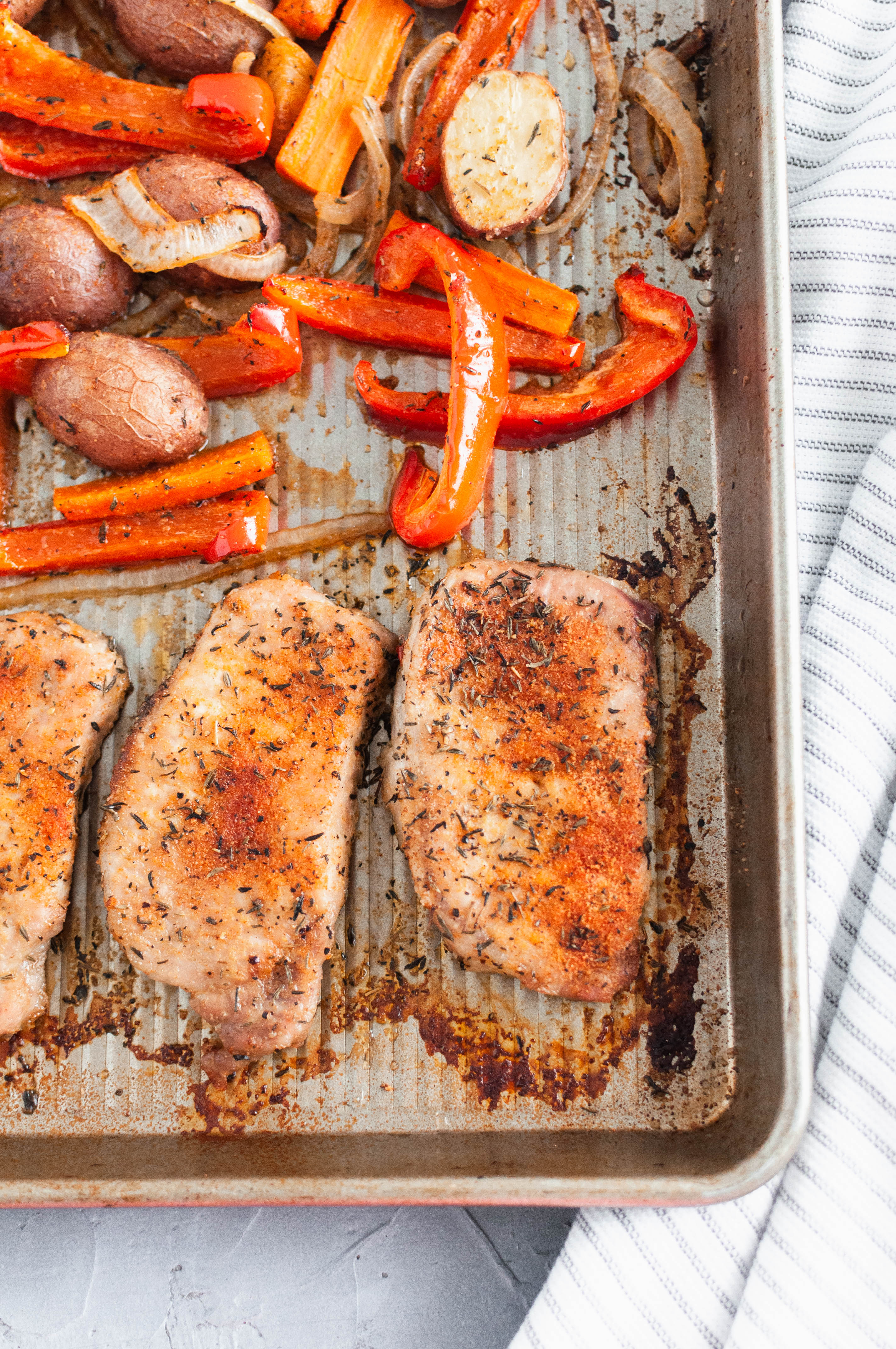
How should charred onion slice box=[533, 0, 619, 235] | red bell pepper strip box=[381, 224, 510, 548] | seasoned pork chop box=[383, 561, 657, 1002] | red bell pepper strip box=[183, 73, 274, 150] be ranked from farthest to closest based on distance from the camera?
charred onion slice box=[533, 0, 619, 235] < red bell pepper strip box=[183, 73, 274, 150] < red bell pepper strip box=[381, 224, 510, 548] < seasoned pork chop box=[383, 561, 657, 1002]

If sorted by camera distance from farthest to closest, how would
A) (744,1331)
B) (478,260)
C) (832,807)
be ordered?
(478,260), (832,807), (744,1331)

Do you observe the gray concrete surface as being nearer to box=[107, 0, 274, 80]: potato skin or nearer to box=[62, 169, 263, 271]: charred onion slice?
box=[62, 169, 263, 271]: charred onion slice

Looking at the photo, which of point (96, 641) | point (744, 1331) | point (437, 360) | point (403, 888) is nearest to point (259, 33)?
point (437, 360)

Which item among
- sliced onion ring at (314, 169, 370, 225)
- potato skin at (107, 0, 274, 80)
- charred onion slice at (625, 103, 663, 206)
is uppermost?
potato skin at (107, 0, 274, 80)

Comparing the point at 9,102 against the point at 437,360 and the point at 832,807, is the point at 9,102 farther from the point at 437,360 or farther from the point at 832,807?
the point at 832,807

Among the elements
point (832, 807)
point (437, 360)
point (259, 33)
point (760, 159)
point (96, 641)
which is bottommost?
point (832, 807)

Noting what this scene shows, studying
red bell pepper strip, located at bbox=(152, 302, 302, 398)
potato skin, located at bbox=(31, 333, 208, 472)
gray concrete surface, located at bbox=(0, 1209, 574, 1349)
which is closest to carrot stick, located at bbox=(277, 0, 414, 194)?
red bell pepper strip, located at bbox=(152, 302, 302, 398)

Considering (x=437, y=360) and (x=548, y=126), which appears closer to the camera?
(x=548, y=126)

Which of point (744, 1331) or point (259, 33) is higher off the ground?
point (259, 33)
